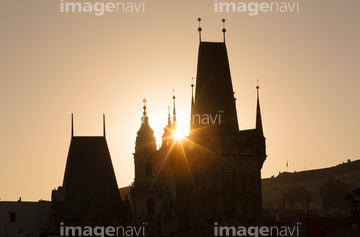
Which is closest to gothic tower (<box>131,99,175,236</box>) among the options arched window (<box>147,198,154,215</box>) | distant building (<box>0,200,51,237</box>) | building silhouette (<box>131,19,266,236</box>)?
arched window (<box>147,198,154,215</box>)

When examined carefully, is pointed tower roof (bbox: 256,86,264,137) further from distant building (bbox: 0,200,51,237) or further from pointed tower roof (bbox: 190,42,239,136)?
distant building (bbox: 0,200,51,237)

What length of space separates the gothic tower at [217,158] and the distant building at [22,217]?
4081 centimetres

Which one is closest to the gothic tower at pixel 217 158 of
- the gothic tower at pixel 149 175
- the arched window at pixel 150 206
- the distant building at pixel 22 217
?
the distant building at pixel 22 217

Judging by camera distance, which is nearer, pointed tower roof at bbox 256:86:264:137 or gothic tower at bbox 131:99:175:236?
pointed tower roof at bbox 256:86:264:137

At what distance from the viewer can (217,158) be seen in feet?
332

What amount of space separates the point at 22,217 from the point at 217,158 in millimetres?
47924

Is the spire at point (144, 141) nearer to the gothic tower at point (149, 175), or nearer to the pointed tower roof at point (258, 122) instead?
the gothic tower at point (149, 175)

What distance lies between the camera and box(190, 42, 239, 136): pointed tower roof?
335 ft

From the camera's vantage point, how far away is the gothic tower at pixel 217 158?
3949 inches

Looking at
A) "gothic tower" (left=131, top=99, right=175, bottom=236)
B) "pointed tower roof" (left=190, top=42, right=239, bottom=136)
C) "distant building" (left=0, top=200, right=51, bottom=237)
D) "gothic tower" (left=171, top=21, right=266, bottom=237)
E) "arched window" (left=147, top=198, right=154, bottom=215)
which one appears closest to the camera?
"gothic tower" (left=171, top=21, right=266, bottom=237)

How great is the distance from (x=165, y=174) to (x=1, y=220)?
2733 cm

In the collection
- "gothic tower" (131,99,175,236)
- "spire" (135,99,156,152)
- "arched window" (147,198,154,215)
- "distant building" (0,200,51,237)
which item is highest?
"spire" (135,99,156,152)

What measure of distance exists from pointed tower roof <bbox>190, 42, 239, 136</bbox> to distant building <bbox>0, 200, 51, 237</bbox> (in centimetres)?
4293

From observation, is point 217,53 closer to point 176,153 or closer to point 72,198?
point 176,153
